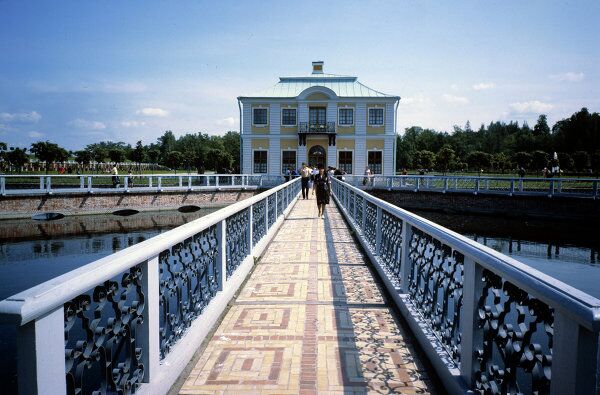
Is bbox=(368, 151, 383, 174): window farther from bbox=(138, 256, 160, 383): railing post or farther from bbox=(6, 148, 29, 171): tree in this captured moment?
bbox=(6, 148, 29, 171): tree

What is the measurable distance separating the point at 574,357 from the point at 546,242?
17903mm

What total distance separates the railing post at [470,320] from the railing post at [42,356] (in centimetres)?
238

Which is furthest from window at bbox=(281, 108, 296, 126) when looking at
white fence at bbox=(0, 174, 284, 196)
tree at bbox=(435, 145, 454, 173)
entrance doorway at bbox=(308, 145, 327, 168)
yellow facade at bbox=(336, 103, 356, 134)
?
→ tree at bbox=(435, 145, 454, 173)

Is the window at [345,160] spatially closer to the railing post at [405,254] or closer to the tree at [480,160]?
the railing post at [405,254]

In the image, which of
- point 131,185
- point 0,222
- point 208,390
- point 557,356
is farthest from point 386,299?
point 131,185

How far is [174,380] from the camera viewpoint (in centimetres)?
336

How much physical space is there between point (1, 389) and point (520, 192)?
1044 inches

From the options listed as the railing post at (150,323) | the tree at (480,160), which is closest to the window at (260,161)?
the railing post at (150,323)

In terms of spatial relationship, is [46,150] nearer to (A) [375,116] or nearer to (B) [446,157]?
(A) [375,116]

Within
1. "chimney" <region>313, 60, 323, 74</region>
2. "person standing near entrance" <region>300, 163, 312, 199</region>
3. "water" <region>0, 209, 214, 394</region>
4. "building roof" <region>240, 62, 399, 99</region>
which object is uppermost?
"chimney" <region>313, 60, 323, 74</region>

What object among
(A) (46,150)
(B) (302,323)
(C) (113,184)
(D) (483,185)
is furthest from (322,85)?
(B) (302,323)

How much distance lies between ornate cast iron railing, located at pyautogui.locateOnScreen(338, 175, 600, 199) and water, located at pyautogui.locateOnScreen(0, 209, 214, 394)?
1472 cm

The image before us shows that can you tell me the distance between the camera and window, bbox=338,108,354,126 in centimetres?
3872

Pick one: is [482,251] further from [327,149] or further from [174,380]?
[327,149]
